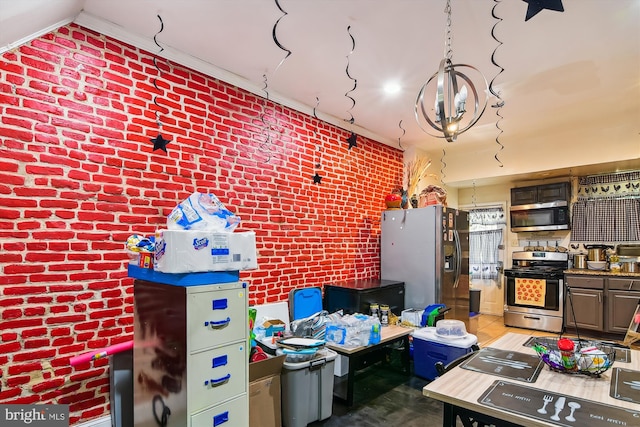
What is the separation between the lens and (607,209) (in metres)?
4.98

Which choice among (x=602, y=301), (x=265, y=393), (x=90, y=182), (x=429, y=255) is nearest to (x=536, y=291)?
(x=602, y=301)

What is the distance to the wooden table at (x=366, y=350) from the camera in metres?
2.81

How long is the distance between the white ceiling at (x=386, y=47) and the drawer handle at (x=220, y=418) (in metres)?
2.30

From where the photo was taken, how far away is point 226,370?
188cm

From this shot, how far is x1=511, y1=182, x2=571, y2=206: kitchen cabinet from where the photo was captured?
17.1 ft

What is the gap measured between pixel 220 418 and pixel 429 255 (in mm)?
2932

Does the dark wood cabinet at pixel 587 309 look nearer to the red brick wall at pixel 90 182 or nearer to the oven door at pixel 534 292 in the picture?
the oven door at pixel 534 292

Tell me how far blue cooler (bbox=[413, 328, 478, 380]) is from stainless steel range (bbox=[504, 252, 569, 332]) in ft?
8.72

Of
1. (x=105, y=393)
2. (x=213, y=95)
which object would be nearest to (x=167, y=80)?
(x=213, y=95)

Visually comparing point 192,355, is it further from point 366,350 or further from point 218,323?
point 366,350

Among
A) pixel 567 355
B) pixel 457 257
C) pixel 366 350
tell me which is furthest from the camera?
pixel 457 257

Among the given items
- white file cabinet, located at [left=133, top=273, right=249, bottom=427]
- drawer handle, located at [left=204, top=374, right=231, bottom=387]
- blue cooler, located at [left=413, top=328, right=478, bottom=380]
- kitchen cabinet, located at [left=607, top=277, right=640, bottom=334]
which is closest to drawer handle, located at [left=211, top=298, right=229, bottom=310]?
white file cabinet, located at [left=133, top=273, right=249, bottom=427]

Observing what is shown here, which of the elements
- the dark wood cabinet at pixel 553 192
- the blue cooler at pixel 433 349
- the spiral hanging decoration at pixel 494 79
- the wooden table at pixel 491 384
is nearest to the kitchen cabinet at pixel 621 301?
the dark wood cabinet at pixel 553 192

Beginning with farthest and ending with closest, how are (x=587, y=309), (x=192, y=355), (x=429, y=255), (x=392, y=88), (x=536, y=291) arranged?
(x=536, y=291), (x=587, y=309), (x=429, y=255), (x=392, y=88), (x=192, y=355)
